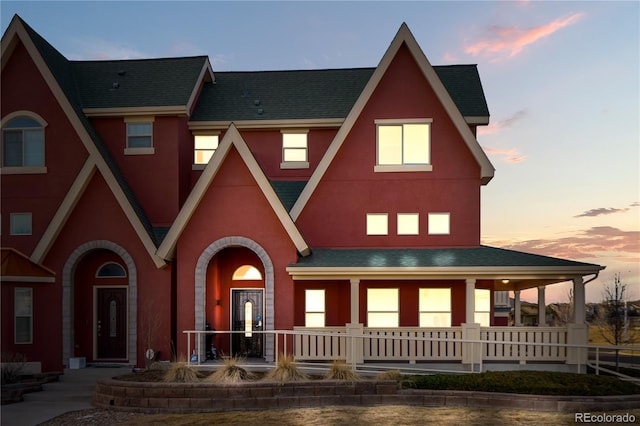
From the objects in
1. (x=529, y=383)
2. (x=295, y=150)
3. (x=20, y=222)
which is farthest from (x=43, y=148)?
(x=529, y=383)

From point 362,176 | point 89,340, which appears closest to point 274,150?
point 362,176

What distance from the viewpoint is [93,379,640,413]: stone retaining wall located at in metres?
15.6

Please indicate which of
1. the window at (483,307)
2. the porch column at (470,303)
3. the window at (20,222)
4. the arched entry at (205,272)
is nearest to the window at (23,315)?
the window at (20,222)

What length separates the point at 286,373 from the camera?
16.7 meters

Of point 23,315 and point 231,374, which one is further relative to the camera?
point 23,315

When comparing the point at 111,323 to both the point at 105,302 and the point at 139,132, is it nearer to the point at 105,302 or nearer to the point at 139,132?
the point at 105,302

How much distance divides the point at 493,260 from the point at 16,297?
634 inches

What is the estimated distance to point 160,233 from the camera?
23.7 m

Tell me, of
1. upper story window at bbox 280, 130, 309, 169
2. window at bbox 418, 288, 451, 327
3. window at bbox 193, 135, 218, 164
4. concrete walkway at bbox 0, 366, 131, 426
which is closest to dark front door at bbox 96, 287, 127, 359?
concrete walkway at bbox 0, 366, 131, 426

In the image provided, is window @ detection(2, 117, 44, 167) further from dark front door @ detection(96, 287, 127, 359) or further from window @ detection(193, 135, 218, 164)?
window @ detection(193, 135, 218, 164)

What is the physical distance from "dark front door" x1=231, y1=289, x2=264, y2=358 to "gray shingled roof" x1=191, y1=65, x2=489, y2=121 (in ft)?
24.3

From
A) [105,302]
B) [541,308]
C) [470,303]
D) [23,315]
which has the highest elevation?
[470,303]

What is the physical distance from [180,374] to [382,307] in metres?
8.73

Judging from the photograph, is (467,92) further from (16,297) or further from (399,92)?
(16,297)
